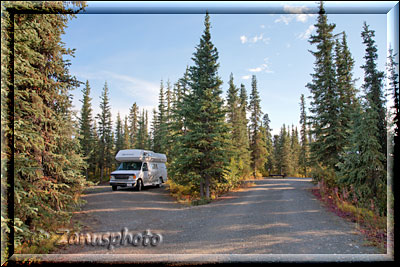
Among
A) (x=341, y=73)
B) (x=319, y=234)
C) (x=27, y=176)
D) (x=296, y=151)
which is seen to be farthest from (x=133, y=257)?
(x=296, y=151)

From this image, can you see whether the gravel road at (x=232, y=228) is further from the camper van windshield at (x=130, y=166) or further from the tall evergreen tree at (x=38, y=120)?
the camper van windshield at (x=130, y=166)

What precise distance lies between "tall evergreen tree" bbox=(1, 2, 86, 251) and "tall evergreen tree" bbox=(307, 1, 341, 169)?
14.4 meters

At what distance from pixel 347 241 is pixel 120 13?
7.58 metres

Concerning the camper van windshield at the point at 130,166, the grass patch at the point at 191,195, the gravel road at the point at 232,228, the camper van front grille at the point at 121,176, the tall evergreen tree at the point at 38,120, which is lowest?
the grass patch at the point at 191,195

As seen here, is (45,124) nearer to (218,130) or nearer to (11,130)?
(11,130)

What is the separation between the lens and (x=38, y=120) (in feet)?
21.0

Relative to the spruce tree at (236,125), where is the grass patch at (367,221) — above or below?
below

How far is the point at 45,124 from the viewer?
662 cm

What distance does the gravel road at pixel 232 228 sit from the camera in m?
5.22

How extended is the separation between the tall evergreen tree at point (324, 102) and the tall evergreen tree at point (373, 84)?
2948 mm

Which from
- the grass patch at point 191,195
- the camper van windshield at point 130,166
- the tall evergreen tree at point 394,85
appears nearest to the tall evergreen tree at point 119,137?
the camper van windshield at point 130,166

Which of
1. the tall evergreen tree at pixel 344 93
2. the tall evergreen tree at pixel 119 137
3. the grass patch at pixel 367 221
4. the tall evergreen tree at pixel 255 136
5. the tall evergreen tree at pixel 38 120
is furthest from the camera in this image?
the tall evergreen tree at pixel 119 137

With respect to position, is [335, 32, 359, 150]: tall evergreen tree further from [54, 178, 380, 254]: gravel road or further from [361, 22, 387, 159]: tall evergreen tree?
[54, 178, 380, 254]: gravel road

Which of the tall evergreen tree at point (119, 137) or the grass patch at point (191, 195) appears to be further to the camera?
the tall evergreen tree at point (119, 137)
